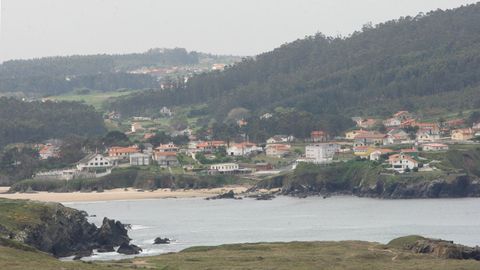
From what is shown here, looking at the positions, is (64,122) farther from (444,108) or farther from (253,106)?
(444,108)

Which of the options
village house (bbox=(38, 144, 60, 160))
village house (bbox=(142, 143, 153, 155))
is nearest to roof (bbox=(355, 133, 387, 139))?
village house (bbox=(142, 143, 153, 155))

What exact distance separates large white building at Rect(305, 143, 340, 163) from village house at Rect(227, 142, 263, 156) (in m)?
9.55

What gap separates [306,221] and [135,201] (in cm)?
2621

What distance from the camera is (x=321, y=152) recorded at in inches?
5123

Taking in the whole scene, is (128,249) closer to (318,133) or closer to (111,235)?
(111,235)

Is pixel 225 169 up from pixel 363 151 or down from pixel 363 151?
down

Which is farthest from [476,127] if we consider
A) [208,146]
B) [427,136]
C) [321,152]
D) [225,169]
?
[225,169]

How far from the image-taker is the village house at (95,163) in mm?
133250

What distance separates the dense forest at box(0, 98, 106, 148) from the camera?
168875 millimetres

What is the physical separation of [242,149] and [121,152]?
41.7 ft

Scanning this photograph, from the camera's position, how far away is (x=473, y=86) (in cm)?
17450

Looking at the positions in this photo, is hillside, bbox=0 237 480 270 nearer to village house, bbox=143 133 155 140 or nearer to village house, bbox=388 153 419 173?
village house, bbox=388 153 419 173

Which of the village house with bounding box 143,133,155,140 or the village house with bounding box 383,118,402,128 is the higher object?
the village house with bounding box 383,118,402,128

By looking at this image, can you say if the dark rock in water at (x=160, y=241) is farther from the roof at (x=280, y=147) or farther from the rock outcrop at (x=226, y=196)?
the roof at (x=280, y=147)
